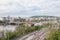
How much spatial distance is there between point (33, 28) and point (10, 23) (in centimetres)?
187

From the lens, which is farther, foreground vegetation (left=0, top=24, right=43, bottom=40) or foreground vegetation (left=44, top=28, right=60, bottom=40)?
foreground vegetation (left=0, top=24, right=43, bottom=40)

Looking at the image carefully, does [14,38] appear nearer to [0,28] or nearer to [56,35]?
[0,28]

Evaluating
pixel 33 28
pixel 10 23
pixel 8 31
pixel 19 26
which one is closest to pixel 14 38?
pixel 8 31

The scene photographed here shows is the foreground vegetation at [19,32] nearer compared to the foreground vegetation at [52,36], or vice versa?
the foreground vegetation at [52,36]

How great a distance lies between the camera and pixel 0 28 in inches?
263

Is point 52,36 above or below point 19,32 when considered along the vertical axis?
above

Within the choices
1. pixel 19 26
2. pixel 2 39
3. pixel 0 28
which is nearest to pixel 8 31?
pixel 0 28

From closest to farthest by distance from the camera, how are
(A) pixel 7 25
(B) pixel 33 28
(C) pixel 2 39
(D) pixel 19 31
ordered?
(C) pixel 2 39
(A) pixel 7 25
(D) pixel 19 31
(B) pixel 33 28

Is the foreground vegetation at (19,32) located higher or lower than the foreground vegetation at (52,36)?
lower

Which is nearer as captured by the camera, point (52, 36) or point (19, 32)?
point (52, 36)

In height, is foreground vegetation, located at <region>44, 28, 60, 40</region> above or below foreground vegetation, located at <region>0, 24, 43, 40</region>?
above

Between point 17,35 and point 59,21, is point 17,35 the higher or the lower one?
the lower one

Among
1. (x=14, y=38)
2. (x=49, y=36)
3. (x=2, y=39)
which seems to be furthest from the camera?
(x=14, y=38)

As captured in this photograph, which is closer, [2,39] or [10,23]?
[2,39]
